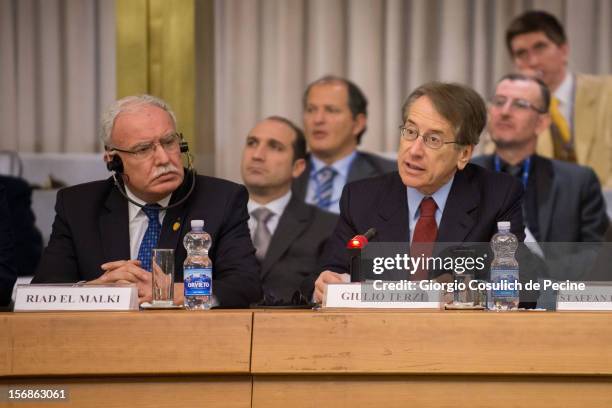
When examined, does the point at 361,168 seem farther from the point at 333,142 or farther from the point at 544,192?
the point at 544,192

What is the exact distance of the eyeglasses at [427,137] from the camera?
9.59ft

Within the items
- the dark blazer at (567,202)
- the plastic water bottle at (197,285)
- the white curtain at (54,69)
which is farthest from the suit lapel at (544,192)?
the plastic water bottle at (197,285)

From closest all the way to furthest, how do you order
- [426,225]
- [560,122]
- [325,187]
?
[426,225] < [325,187] < [560,122]

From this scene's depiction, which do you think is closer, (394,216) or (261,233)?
(394,216)

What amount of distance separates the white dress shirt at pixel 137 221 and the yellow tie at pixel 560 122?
2.27 meters

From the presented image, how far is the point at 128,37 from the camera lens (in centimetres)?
460

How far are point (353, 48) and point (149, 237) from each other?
213cm

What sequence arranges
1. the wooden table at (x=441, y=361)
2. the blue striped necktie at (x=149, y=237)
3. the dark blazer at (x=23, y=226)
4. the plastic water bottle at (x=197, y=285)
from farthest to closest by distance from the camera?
1. the dark blazer at (x=23, y=226)
2. the blue striped necktie at (x=149, y=237)
3. the plastic water bottle at (x=197, y=285)
4. the wooden table at (x=441, y=361)

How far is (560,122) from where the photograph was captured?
4621mm

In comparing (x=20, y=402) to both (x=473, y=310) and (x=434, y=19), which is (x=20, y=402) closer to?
(x=473, y=310)

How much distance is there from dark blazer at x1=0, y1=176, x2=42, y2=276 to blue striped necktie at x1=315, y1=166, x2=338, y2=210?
1.23m

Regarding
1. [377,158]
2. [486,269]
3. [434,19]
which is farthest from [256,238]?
[486,269]

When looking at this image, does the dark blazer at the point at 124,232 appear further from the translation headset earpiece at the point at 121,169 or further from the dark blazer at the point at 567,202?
the dark blazer at the point at 567,202

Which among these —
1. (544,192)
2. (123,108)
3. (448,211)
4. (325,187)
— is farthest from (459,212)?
(325,187)
